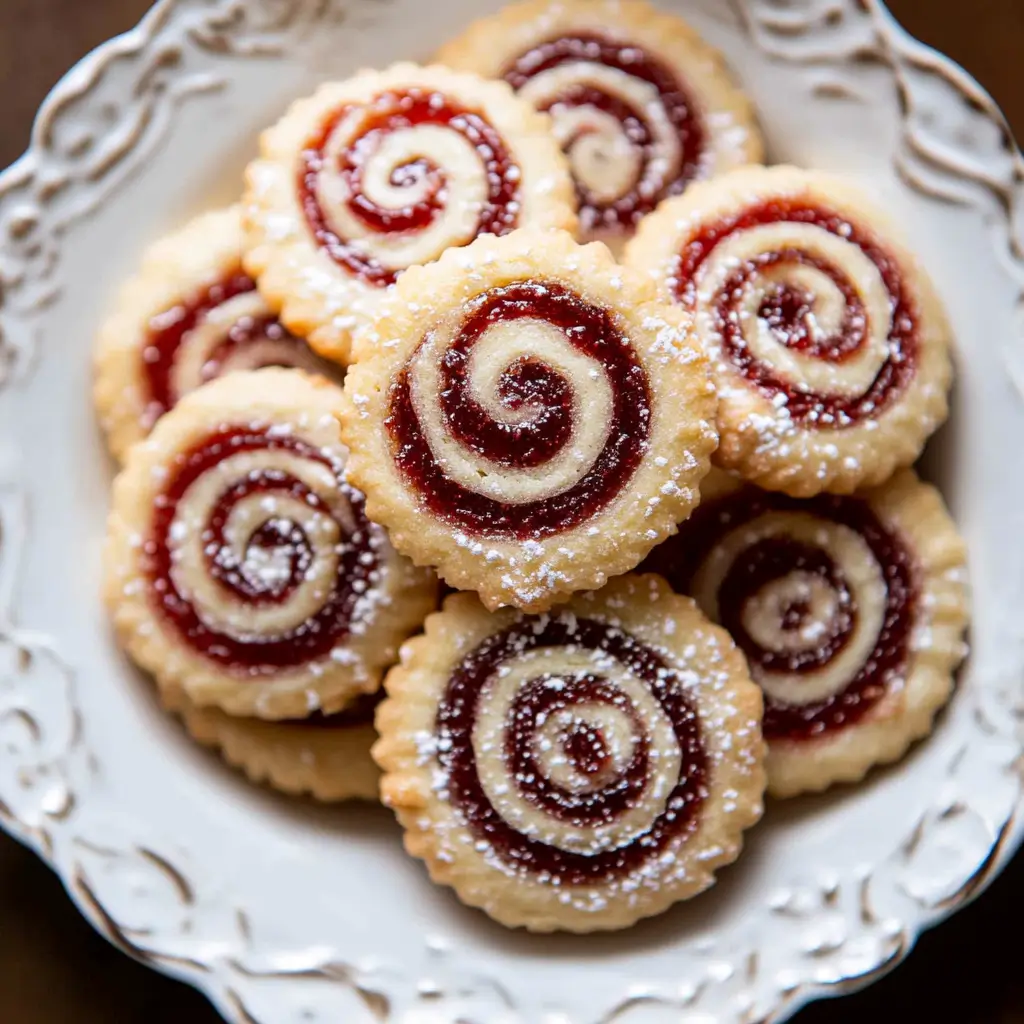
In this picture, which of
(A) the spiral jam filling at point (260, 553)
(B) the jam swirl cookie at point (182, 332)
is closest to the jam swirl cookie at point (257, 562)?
(A) the spiral jam filling at point (260, 553)

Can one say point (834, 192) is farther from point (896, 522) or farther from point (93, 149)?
point (93, 149)

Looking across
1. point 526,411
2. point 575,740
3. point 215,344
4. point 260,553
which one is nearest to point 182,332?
point 215,344

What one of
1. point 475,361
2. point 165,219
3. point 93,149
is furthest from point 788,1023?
point 93,149

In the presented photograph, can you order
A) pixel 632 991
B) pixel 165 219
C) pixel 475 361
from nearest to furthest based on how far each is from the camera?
pixel 475 361 < pixel 632 991 < pixel 165 219

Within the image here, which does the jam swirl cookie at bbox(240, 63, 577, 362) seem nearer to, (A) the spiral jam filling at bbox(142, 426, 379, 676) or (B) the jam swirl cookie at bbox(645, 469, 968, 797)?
(A) the spiral jam filling at bbox(142, 426, 379, 676)

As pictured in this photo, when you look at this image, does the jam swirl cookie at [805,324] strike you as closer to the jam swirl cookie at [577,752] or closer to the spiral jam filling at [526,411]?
the spiral jam filling at [526,411]

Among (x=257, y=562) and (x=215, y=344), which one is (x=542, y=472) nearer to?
(x=257, y=562)
